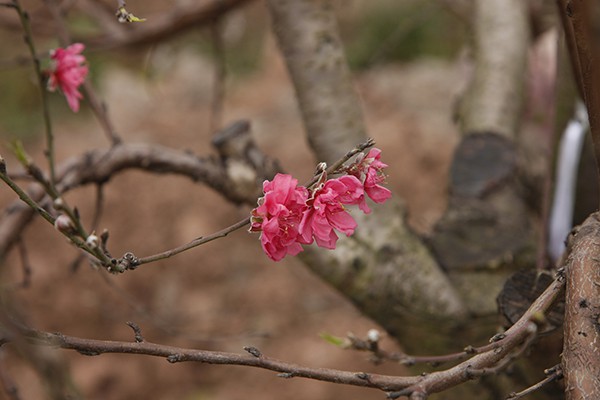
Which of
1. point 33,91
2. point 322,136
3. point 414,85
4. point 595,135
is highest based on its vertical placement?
point 33,91

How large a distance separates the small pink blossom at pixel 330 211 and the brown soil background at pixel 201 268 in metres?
1.52

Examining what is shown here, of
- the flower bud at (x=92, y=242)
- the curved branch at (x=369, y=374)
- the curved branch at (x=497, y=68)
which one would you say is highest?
the curved branch at (x=497, y=68)

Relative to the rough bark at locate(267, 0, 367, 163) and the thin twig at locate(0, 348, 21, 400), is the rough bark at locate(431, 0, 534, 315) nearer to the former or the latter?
the rough bark at locate(267, 0, 367, 163)

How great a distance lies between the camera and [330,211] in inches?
27.5

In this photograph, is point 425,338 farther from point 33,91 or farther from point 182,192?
point 33,91

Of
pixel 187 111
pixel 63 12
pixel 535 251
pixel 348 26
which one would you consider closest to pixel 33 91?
pixel 187 111

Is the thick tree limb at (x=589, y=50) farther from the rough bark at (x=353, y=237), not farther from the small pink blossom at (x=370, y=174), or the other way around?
the rough bark at (x=353, y=237)

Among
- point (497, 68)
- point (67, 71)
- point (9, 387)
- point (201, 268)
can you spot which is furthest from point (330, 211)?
point (201, 268)

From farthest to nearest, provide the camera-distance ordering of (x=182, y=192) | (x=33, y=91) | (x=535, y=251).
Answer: (x=33, y=91) → (x=182, y=192) → (x=535, y=251)

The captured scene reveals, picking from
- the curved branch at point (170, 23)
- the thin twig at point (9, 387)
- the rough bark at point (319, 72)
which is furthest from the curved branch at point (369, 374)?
the curved branch at point (170, 23)

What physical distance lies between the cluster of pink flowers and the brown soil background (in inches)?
59.6

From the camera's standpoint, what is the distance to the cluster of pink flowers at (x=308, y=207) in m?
0.68

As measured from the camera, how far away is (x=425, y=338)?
1.27 metres

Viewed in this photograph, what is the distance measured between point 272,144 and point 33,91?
1381 mm
